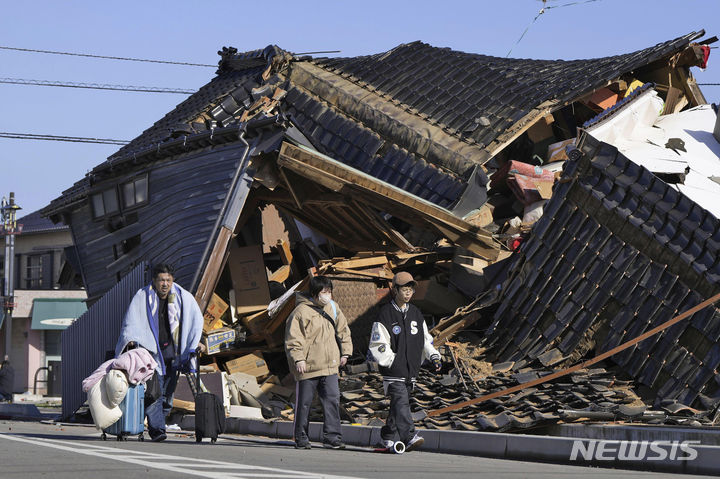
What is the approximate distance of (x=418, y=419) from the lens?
11.8 meters

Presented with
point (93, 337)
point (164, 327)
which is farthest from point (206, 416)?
point (93, 337)

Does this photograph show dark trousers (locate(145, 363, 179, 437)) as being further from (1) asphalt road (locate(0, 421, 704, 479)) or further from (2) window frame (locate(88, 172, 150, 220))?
(2) window frame (locate(88, 172, 150, 220))

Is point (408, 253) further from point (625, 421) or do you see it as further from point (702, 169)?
point (625, 421)

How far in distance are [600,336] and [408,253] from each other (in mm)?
4850

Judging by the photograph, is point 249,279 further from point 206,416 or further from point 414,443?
point 414,443

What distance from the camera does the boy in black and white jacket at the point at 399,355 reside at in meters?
9.60

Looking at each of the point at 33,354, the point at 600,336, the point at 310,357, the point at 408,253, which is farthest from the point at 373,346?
the point at 33,354

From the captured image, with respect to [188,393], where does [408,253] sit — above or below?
above

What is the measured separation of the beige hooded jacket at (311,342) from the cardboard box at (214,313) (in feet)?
21.0

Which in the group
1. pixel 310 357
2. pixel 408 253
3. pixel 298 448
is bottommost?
pixel 298 448

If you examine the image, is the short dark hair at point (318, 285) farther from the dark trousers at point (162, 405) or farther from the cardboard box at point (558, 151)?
the cardboard box at point (558, 151)
